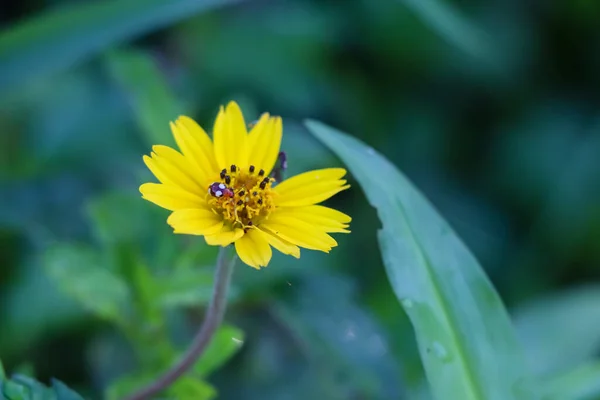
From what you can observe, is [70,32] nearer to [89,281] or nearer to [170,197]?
[89,281]

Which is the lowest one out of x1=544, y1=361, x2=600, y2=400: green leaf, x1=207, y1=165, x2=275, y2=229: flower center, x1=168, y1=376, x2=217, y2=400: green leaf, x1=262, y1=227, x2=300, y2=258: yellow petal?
x1=168, y1=376, x2=217, y2=400: green leaf

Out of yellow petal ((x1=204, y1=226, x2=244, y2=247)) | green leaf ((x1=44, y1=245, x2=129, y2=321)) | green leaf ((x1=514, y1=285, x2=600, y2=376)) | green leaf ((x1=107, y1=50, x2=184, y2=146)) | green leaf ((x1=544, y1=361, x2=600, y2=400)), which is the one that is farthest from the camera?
green leaf ((x1=514, y1=285, x2=600, y2=376))

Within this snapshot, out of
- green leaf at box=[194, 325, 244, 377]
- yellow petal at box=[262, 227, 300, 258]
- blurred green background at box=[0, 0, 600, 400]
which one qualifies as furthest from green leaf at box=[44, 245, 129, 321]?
yellow petal at box=[262, 227, 300, 258]

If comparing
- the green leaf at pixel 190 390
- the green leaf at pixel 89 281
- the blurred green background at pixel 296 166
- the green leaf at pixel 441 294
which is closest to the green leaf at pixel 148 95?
the blurred green background at pixel 296 166

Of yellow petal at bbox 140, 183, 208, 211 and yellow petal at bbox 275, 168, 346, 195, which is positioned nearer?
yellow petal at bbox 140, 183, 208, 211

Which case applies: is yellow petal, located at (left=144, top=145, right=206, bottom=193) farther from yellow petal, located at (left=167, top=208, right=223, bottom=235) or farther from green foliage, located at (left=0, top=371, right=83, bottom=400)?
green foliage, located at (left=0, top=371, right=83, bottom=400)

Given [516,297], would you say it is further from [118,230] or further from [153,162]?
[153,162]

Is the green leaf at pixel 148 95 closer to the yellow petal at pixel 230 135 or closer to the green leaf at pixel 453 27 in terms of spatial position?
the yellow petal at pixel 230 135
